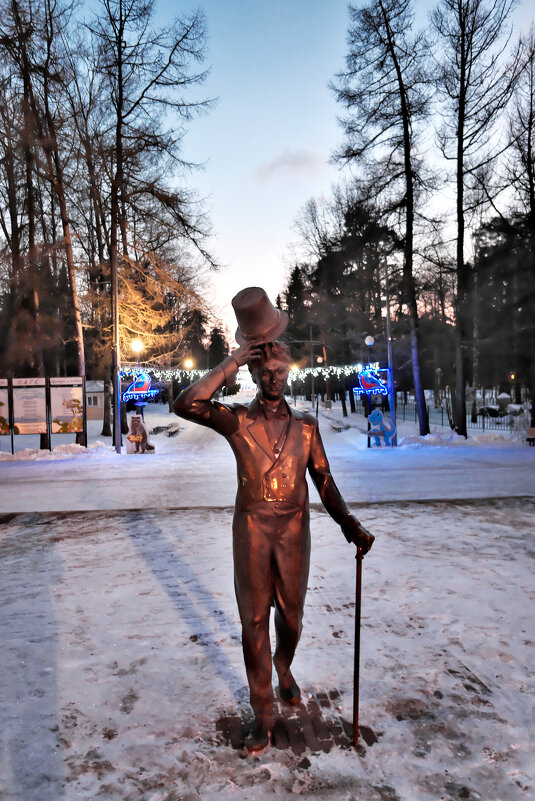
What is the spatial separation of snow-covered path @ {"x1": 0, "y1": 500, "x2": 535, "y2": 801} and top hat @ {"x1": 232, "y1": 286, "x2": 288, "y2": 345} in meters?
2.25

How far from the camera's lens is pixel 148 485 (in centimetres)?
1169

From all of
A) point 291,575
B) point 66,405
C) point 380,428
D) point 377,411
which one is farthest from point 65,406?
point 291,575

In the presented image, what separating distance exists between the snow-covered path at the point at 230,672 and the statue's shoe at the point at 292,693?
209 mm

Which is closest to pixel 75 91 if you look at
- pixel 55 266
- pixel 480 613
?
pixel 55 266

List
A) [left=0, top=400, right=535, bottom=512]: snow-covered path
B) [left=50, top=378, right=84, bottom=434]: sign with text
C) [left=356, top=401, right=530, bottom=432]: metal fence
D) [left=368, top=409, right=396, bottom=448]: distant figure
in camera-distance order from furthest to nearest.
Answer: [left=356, top=401, right=530, bottom=432]: metal fence < [left=368, top=409, right=396, bottom=448]: distant figure < [left=50, top=378, right=84, bottom=434]: sign with text < [left=0, top=400, right=535, bottom=512]: snow-covered path

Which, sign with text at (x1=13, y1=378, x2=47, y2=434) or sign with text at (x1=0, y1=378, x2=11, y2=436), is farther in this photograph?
sign with text at (x1=13, y1=378, x2=47, y2=434)

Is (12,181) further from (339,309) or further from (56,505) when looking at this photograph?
(339,309)

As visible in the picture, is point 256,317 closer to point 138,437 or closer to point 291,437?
point 291,437

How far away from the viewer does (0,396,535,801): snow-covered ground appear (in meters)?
2.75

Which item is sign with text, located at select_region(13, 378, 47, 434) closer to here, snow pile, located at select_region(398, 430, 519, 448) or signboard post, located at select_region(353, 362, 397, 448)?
signboard post, located at select_region(353, 362, 397, 448)

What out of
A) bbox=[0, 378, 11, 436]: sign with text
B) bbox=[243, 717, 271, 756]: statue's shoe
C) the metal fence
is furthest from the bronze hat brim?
the metal fence

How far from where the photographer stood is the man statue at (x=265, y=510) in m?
2.91

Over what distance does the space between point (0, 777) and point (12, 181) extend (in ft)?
69.7

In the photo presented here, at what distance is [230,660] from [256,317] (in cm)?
263
